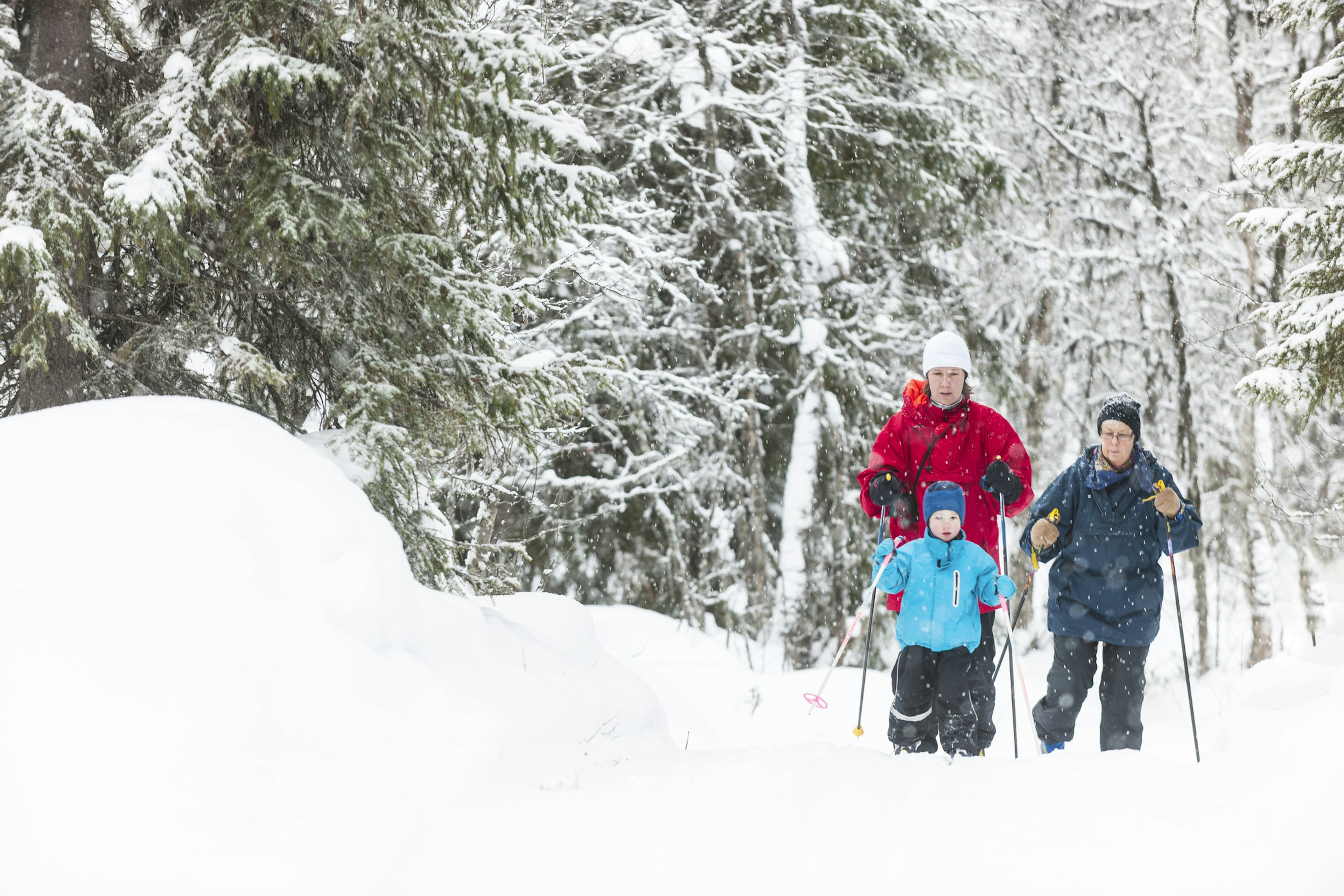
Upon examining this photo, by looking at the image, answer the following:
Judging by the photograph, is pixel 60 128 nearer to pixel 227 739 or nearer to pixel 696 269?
pixel 227 739

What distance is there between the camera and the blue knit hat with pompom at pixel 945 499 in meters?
5.47

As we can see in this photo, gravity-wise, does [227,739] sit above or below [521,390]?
below

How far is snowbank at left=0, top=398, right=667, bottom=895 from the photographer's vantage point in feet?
8.92

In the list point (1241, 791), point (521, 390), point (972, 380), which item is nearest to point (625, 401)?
point (972, 380)

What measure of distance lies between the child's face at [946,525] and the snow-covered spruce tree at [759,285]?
5.78m

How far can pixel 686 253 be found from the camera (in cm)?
1203

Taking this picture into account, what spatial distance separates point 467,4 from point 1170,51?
532 inches

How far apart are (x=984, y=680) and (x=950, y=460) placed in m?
1.20

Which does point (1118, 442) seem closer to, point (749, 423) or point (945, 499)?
point (945, 499)

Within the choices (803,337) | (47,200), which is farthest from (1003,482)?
(803,337)

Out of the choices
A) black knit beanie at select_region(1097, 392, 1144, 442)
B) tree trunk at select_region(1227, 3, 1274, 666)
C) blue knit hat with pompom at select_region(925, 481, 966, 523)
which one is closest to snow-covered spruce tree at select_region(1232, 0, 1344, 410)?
black knit beanie at select_region(1097, 392, 1144, 442)

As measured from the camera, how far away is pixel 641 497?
477 inches

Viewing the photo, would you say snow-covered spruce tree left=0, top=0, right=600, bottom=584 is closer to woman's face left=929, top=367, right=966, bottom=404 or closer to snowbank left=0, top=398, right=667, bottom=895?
snowbank left=0, top=398, right=667, bottom=895

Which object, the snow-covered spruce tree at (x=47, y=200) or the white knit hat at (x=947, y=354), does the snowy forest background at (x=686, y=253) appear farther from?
the white knit hat at (x=947, y=354)
